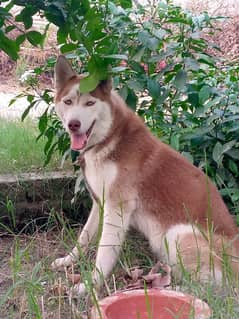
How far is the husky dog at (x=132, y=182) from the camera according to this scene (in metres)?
3.52

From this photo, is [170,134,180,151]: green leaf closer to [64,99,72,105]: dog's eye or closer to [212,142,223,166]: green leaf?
[212,142,223,166]: green leaf

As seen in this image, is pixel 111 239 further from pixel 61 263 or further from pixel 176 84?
pixel 176 84

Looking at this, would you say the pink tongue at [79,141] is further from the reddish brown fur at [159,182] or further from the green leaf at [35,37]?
the green leaf at [35,37]

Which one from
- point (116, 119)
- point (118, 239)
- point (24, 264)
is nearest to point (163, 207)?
point (118, 239)

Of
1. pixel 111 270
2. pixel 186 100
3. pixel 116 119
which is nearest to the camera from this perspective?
pixel 111 270

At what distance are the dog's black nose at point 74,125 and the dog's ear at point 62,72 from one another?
32 centimetres

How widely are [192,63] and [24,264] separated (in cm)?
156

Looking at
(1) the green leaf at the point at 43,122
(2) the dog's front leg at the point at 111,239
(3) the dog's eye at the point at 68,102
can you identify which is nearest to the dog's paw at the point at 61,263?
(2) the dog's front leg at the point at 111,239

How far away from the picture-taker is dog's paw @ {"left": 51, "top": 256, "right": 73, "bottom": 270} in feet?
11.5

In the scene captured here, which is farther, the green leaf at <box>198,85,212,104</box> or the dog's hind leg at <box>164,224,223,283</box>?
the green leaf at <box>198,85,212,104</box>

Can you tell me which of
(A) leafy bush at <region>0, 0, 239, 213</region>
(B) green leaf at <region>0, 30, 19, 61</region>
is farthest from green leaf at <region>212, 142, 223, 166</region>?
(B) green leaf at <region>0, 30, 19, 61</region>

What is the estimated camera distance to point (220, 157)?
411cm

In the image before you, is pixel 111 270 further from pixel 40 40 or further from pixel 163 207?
pixel 40 40

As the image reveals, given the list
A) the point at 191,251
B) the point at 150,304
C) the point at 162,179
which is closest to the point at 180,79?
the point at 162,179
